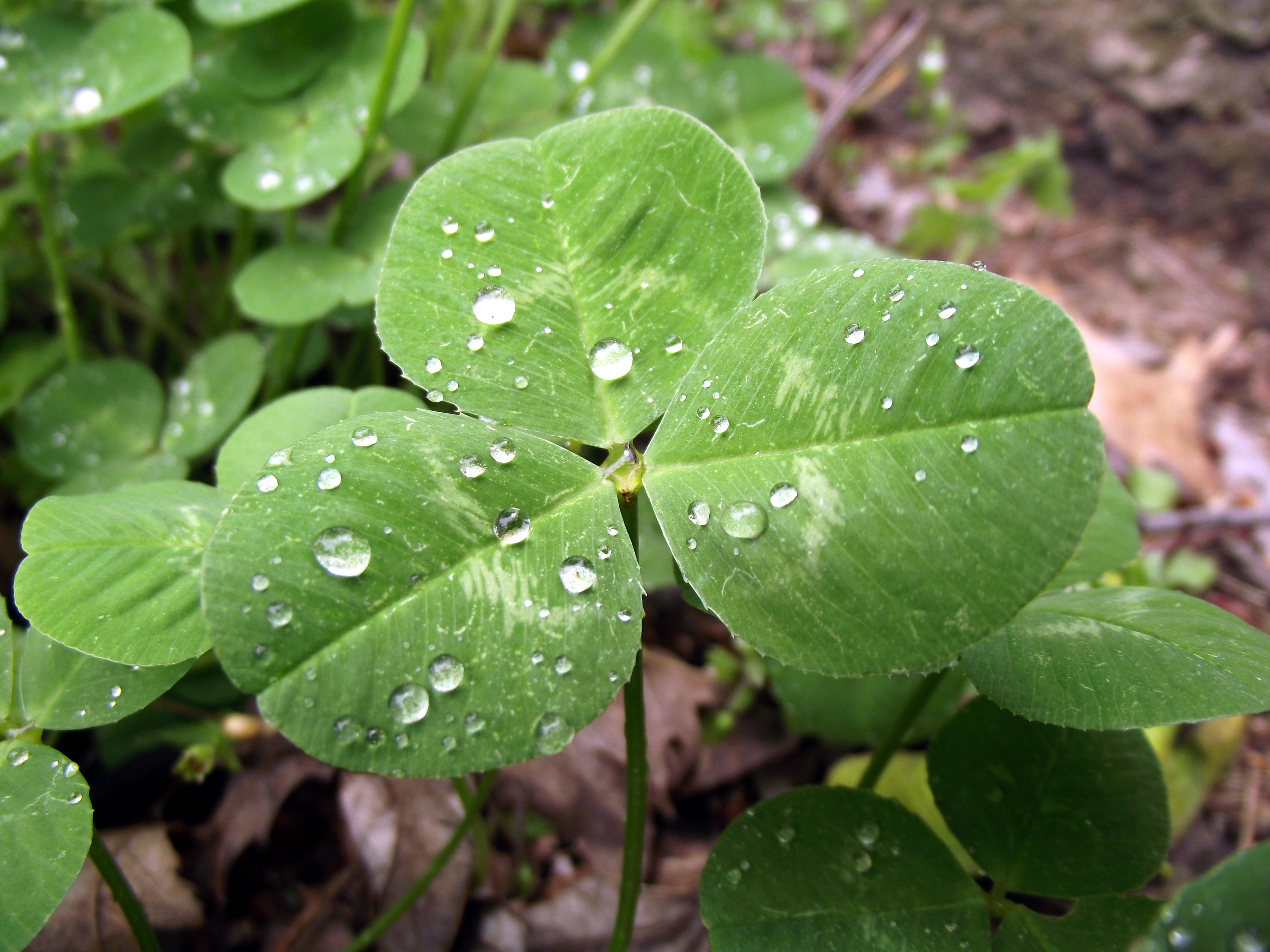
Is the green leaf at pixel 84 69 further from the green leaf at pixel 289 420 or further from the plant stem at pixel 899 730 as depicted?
the plant stem at pixel 899 730

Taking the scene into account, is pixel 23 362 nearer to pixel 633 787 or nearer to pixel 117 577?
pixel 117 577

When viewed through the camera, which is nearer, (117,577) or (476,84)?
(117,577)

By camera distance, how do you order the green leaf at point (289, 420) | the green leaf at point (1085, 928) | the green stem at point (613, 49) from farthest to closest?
the green stem at point (613, 49) → the green leaf at point (289, 420) → the green leaf at point (1085, 928)

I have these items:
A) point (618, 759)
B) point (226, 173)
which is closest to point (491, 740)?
point (618, 759)

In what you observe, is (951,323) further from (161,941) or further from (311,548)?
(161,941)

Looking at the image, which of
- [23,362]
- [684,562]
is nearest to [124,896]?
[684,562]

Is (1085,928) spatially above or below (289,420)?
below

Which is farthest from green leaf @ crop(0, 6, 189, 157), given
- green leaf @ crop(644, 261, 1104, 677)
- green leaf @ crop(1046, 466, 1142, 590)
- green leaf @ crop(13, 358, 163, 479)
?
green leaf @ crop(1046, 466, 1142, 590)

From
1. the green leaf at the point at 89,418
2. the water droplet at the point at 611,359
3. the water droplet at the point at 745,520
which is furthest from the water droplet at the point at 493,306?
the green leaf at the point at 89,418
